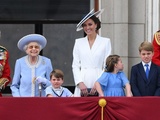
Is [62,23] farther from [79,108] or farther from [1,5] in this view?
[79,108]

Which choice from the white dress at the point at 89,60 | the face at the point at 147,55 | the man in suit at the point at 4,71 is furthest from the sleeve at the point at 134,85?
the man in suit at the point at 4,71

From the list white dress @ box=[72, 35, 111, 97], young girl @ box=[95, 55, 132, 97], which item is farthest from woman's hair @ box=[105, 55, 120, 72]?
white dress @ box=[72, 35, 111, 97]

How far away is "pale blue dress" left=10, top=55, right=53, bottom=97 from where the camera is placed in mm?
9922

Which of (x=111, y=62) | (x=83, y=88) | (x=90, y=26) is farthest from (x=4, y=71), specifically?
(x=111, y=62)

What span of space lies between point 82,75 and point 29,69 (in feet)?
2.33

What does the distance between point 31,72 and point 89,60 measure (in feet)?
2.59

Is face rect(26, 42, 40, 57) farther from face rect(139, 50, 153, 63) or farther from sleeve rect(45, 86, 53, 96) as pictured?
face rect(139, 50, 153, 63)

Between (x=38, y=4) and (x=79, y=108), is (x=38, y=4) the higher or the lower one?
the higher one

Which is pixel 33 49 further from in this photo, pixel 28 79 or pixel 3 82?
pixel 3 82

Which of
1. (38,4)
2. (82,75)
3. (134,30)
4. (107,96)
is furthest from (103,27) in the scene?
(107,96)

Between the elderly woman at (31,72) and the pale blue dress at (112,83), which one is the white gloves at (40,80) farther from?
the pale blue dress at (112,83)

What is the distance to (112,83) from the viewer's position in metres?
9.75

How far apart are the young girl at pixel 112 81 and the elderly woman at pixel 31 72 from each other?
2.31 ft

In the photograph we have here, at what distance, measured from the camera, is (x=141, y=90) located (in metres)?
9.80
